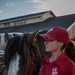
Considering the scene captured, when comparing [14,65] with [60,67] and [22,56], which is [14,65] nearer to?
[22,56]

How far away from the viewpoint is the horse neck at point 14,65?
235 cm

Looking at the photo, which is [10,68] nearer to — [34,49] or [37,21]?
[34,49]

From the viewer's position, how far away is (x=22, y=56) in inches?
96.0

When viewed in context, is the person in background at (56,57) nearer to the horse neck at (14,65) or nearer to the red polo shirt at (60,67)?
the red polo shirt at (60,67)

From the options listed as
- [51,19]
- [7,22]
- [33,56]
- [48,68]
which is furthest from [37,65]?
[7,22]

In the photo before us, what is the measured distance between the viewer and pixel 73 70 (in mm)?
2213

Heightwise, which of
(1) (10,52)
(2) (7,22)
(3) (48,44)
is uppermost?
(3) (48,44)

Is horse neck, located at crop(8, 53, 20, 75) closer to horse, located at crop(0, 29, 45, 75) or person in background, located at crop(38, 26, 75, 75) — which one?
horse, located at crop(0, 29, 45, 75)

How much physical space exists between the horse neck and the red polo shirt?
255 millimetres

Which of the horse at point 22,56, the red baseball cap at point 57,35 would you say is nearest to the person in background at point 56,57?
the red baseball cap at point 57,35

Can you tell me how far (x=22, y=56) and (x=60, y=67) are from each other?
1.38 ft

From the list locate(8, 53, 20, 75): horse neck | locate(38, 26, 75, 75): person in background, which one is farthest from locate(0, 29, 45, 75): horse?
locate(38, 26, 75, 75): person in background

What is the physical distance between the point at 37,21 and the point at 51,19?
1.63 meters

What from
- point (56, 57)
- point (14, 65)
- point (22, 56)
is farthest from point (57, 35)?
point (14, 65)
